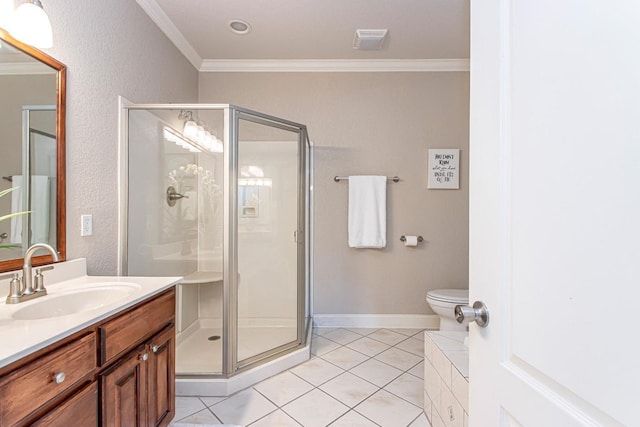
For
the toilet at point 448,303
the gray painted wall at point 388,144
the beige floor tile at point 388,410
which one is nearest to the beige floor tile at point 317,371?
the beige floor tile at point 388,410

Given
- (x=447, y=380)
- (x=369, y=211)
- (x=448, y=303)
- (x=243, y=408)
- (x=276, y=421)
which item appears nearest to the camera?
(x=447, y=380)

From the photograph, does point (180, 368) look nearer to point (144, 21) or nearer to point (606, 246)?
point (606, 246)

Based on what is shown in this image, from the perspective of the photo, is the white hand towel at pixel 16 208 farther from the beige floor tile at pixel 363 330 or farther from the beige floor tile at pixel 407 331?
the beige floor tile at pixel 407 331

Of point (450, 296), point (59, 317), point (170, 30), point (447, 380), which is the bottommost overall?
point (447, 380)

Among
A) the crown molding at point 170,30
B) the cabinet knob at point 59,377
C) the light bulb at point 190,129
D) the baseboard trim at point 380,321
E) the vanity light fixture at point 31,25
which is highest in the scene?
the crown molding at point 170,30

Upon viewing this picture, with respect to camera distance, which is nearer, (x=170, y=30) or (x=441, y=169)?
(x=170, y=30)

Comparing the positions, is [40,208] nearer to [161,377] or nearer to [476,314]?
[161,377]

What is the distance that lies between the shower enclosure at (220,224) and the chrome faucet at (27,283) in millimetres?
689

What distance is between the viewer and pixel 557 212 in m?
0.49

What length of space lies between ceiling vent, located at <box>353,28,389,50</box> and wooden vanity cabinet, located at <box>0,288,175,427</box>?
2280mm

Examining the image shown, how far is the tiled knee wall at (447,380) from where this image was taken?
48.7 inches

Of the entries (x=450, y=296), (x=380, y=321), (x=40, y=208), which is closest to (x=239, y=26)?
(x=40, y=208)

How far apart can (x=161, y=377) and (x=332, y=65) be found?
2.73m

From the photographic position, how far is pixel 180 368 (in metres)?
1.89
